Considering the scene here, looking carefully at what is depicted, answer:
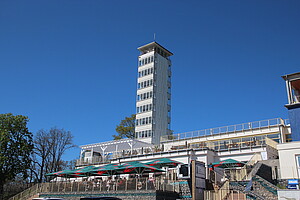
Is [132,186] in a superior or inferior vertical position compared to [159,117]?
inferior

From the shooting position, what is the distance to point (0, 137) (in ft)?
135

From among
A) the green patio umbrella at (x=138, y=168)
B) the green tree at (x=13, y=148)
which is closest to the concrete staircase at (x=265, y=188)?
the green patio umbrella at (x=138, y=168)

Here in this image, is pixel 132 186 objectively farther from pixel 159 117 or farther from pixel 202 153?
pixel 159 117

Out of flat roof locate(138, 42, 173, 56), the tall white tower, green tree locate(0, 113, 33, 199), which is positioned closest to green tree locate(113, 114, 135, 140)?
the tall white tower

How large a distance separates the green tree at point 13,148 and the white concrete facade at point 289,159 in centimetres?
3351

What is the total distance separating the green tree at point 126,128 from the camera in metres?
63.1

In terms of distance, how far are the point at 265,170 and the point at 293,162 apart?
7.05ft

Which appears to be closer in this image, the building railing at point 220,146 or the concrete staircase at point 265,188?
the concrete staircase at point 265,188

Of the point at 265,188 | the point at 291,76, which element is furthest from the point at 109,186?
the point at 291,76

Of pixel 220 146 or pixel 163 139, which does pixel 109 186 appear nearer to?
pixel 220 146

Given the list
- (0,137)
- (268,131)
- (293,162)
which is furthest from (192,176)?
(0,137)

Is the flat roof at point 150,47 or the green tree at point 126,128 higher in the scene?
the flat roof at point 150,47

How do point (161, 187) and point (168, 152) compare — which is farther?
point (168, 152)

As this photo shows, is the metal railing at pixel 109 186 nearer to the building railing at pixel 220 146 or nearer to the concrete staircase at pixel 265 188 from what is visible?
the concrete staircase at pixel 265 188
